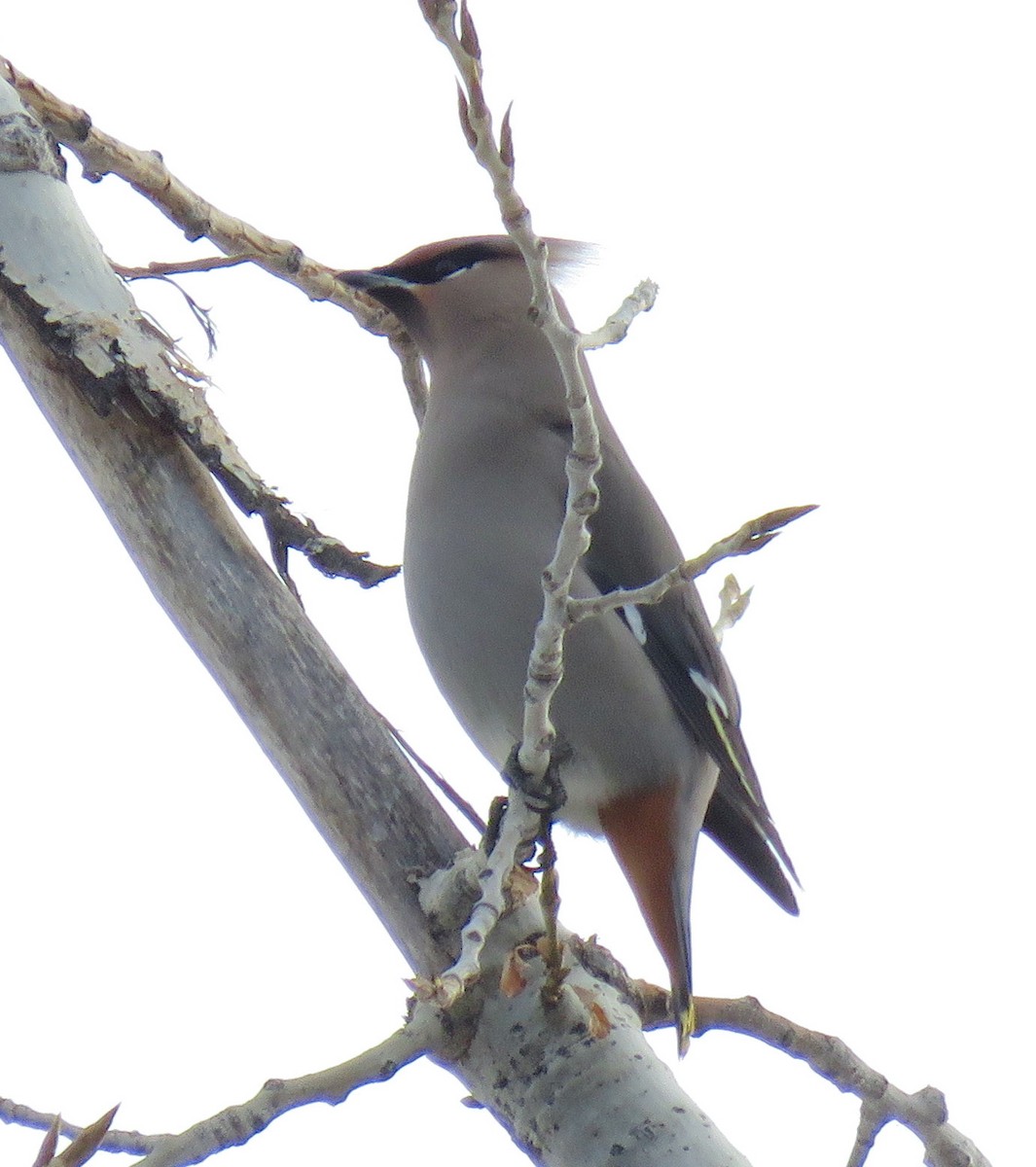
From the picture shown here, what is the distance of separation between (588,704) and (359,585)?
1.41ft

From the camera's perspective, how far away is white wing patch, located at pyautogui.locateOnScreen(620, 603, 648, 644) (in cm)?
275

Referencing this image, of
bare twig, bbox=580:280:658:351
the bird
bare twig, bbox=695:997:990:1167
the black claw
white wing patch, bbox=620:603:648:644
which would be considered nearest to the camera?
bare twig, bbox=580:280:658:351

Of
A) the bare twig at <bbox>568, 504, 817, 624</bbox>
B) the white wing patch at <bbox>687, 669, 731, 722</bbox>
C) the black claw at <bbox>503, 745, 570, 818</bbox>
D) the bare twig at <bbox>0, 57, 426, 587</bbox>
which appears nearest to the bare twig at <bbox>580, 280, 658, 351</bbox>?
the bare twig at <bbox>568, 504, 817, 624</bbox>

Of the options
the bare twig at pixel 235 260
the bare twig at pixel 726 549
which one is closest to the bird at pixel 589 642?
the bare twig at pixel 235 260

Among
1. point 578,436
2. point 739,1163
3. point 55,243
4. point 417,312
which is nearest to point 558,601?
point 578,436

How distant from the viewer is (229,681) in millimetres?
2354

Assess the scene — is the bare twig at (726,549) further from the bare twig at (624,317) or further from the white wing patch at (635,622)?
the white wing patch at (635,622)

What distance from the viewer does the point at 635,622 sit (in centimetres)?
275

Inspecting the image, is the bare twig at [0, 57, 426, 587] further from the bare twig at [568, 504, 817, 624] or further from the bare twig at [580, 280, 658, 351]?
the bare twig at [568, 504, 817, 624]

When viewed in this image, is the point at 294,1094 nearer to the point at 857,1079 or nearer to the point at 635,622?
the point at 857,1079

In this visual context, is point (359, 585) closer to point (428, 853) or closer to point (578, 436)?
point (428, 853)

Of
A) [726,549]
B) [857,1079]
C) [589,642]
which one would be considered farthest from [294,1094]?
[589,642]

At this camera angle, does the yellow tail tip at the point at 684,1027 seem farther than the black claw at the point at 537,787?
Yes

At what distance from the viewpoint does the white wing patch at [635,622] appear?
2.75m
